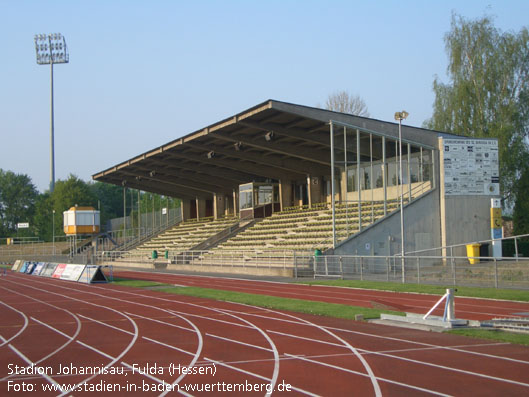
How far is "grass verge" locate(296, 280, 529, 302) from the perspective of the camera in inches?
762

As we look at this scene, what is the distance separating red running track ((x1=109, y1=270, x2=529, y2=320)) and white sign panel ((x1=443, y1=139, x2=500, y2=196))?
1155cm

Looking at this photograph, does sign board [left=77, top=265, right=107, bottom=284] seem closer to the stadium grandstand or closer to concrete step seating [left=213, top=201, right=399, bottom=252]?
the stadium grandstand

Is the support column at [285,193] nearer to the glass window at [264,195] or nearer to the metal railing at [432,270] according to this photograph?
the glass window at [264,195]

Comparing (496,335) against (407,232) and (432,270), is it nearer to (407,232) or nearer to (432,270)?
(432,270)

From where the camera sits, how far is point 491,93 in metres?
47.6

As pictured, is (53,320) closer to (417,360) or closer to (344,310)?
(344,310)

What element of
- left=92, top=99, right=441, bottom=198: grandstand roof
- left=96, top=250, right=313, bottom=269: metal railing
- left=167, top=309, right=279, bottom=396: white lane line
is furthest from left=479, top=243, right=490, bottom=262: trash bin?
left=167, top=309, right=279, bottom=396: white lane line

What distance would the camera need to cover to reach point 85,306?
2122cm

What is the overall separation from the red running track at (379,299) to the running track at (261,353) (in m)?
3.17

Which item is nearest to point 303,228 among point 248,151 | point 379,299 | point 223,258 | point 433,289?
point 223,258

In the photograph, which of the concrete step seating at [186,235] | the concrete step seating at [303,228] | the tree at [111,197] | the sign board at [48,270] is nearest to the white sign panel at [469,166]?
the concrete step seating at [303,228]

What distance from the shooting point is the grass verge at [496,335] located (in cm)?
1159

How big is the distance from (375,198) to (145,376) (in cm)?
3066

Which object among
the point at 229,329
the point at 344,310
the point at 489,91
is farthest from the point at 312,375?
the point at 489,91
